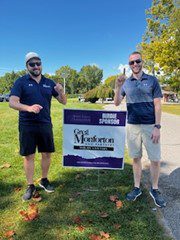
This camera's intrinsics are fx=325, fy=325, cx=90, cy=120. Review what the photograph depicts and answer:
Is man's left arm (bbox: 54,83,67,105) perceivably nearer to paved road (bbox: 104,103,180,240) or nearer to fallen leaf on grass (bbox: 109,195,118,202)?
paved road (bbox: 104,103,180,240)

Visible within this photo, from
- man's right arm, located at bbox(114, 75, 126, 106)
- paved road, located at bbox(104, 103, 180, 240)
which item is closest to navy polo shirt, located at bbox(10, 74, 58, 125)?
man's right arm, located at bbox(114, 75, 126, 106)

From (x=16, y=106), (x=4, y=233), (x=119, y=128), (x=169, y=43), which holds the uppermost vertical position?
(x=169, y=43)

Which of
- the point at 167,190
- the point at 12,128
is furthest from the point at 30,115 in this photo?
the point at 12,128

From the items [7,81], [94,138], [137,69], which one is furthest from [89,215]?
[7,81]

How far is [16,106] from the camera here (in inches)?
171

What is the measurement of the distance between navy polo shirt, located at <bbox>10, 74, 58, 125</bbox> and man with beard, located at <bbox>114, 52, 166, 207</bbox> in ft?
3.43

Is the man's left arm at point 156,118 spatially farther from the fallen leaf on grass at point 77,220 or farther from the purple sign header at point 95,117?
the fallen leaf on grass at point 77,220

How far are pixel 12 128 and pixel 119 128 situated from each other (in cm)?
727

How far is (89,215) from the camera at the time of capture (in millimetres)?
4133

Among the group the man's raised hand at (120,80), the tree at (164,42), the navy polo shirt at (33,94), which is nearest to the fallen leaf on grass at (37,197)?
the navy polo shirt at (33,94)

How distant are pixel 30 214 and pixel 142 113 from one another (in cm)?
200

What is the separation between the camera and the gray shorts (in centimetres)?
457

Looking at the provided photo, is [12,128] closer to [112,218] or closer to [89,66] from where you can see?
[112,218]

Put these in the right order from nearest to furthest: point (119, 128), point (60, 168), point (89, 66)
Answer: point (119, 128), point (60, 168), point (89, 66)
